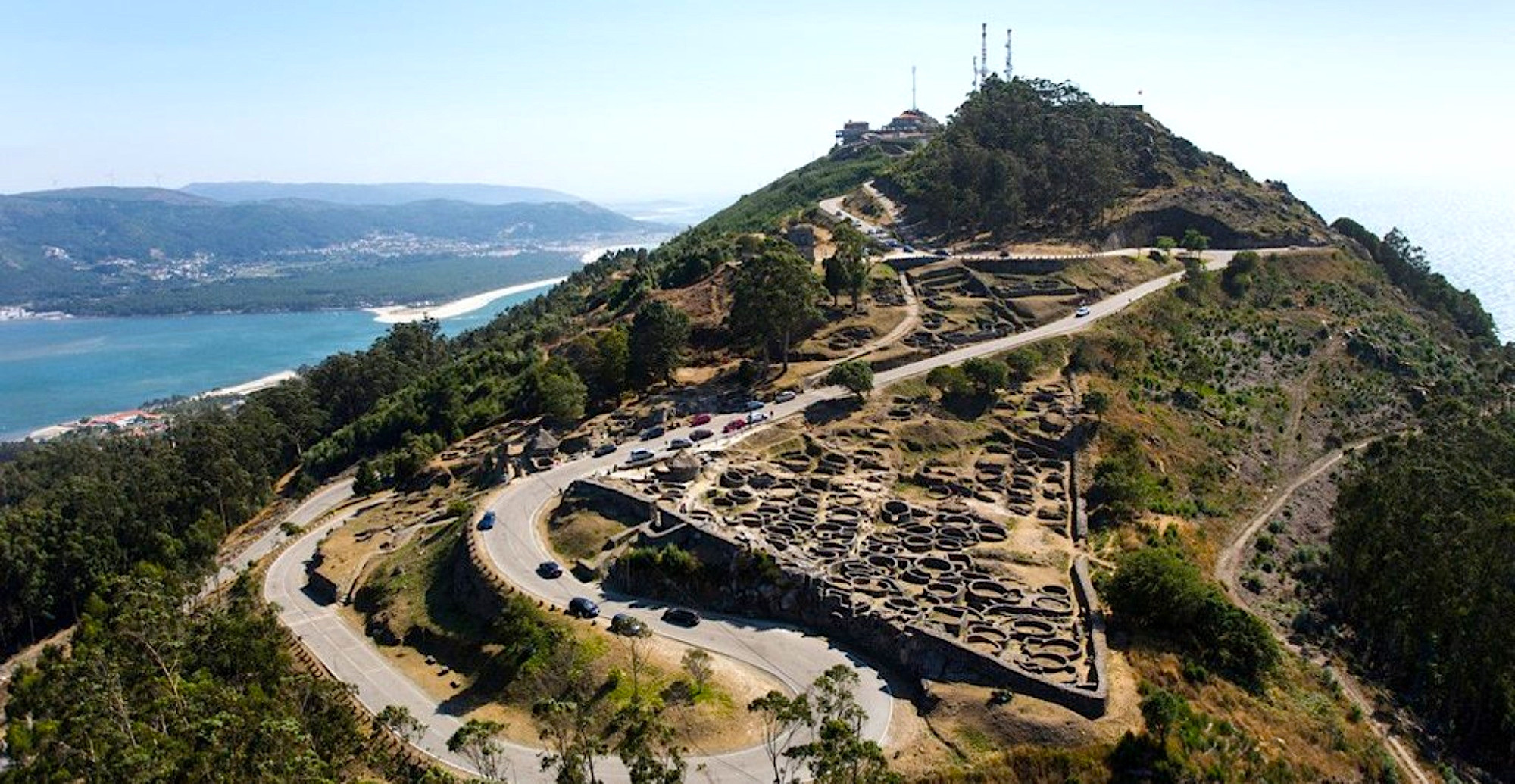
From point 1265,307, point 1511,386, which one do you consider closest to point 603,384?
point 1265,307

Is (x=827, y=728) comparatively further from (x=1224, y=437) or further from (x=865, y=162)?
(x=865, y=162)

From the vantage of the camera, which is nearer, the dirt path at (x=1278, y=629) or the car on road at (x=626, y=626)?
the car on road at (x=626, y=626)

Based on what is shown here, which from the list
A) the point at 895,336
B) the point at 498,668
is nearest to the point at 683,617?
the point at 498,668

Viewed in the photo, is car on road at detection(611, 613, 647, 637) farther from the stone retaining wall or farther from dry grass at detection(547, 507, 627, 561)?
dry grass at detection(547, 507, 627, 561)

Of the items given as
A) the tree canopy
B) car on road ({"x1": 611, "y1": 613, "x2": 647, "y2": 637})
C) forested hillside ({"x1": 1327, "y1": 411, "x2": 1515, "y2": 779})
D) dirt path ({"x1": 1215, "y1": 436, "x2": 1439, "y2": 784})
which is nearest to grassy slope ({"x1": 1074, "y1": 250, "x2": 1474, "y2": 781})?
dirt path ({"x1": 1215, "y1": 436, "x2": 1439, "y2": 784})

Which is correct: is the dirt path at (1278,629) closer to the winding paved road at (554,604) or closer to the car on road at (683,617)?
the winding paved road at (554,604)

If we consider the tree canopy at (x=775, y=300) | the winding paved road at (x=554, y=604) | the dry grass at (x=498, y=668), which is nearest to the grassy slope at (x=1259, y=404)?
the winding paved road at (x=554, y=604)

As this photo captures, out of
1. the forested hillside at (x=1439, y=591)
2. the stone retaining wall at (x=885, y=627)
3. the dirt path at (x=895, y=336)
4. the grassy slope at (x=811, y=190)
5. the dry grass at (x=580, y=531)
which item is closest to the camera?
the stone retaining wall at (x=885, y=627)

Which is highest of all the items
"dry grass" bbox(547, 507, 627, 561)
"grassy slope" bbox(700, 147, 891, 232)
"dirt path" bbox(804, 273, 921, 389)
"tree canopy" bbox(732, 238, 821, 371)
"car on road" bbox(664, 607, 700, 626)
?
"grassy slope" bbox(700, 147, 891, 232)
